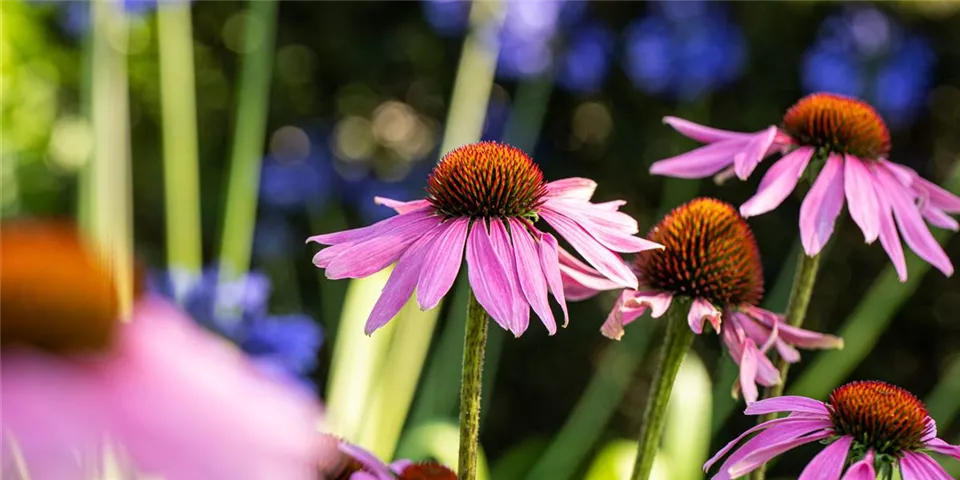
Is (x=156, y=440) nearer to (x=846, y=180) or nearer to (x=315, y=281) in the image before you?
(x=846, y=180)

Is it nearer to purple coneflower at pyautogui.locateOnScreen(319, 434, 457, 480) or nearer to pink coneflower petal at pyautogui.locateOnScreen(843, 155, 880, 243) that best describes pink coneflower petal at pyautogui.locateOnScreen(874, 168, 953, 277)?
pink coneflower petal at pyautogui.locateOnScreen(843, 155, 880, 243)

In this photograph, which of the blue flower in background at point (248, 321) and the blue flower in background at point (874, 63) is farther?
the blue flower in background at point (874, 63)

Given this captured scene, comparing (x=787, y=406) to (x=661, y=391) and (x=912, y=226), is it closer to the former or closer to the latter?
(x=661, y=391)

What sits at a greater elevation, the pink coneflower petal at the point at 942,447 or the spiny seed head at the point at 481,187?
the spiny seed head at the point at 481,187

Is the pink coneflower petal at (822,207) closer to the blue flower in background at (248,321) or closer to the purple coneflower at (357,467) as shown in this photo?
the purple coneflower at (357,467)

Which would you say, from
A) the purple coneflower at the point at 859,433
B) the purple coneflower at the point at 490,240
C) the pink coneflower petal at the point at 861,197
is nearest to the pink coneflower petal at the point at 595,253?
the purple coneflower at the point at 490,240

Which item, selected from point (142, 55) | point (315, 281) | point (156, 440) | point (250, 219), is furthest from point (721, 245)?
point (142, 55)
